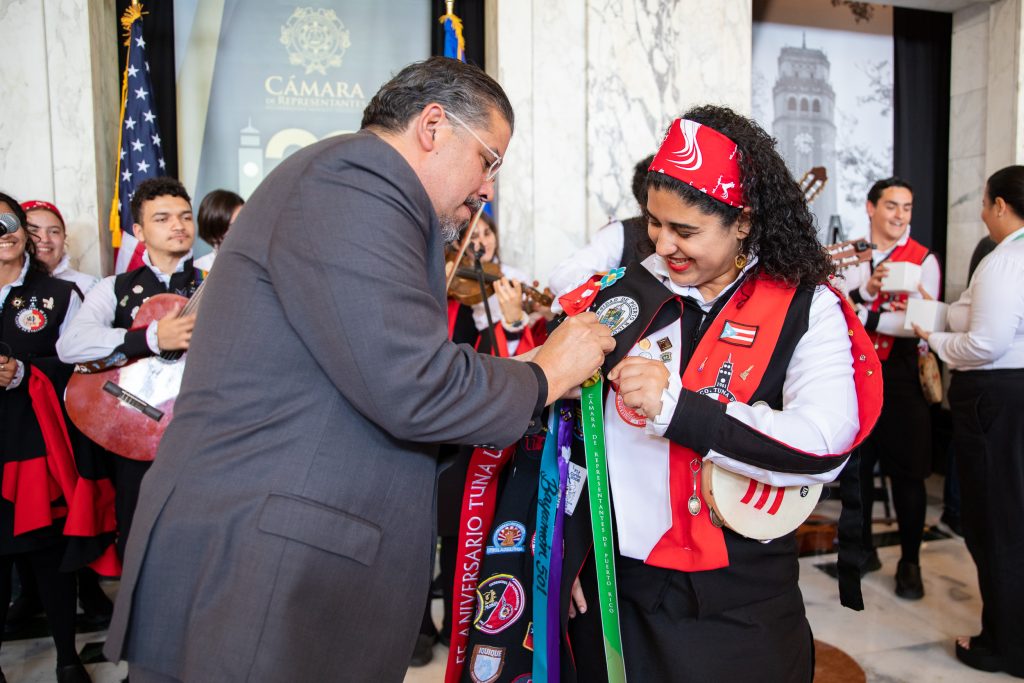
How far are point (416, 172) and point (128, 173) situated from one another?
3.83 m

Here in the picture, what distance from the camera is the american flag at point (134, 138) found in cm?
461

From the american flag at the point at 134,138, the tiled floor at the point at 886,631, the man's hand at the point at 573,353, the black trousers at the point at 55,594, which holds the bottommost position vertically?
the tiled floor at the point at 886,631

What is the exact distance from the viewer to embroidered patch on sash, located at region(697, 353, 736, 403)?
69.5 inches

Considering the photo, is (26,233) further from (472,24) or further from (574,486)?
(472,24)

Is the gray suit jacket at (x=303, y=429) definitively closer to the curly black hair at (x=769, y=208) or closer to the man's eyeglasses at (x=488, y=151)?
the man's eyeglasses at (x=488, y=151)

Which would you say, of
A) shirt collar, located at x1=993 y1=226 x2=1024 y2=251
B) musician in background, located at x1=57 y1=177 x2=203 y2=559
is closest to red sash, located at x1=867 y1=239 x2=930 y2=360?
shirt collar, located at x1=993 y1=226 x2=1024 y2=251

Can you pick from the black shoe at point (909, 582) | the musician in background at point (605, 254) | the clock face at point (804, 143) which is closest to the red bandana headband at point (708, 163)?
the musician in background at point (605, 254)

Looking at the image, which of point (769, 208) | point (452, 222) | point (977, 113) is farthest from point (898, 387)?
point (452, 222)

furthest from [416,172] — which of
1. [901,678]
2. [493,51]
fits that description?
[493,51]

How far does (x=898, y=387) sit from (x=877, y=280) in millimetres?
609

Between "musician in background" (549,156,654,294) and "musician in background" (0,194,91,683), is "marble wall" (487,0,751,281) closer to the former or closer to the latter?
"musician in background" (549,156,654,294)

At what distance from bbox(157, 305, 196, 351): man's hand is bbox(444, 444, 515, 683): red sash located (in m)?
1.65

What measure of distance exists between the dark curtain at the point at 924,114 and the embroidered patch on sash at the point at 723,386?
5969 millimetres

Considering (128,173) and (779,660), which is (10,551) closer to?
(128,173)
